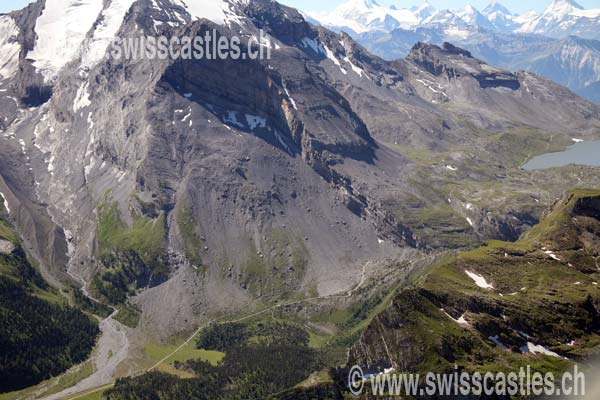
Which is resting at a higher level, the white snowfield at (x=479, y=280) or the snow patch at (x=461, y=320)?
the snow patch at (x=461, y=320)

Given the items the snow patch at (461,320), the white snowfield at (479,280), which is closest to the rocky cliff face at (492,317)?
the snow patch at (461,320)

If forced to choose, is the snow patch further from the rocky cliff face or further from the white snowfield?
the white snowfield

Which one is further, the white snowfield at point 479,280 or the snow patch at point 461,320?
the white snowfield at point 479,280

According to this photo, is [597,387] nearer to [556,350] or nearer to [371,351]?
[556,350]

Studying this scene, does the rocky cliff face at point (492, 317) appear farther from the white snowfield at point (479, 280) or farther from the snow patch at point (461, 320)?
the white snowfield at point (479, 280)

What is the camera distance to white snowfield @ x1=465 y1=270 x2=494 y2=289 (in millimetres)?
158500

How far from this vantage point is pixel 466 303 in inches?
5625

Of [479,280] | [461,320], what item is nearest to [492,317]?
[461,320]

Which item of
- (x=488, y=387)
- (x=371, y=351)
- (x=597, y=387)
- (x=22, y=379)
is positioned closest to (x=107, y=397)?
(x=22, y=379)

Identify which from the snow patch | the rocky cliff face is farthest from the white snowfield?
the snow patch

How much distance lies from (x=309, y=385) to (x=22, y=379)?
329 feet

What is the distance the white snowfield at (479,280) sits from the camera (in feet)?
520

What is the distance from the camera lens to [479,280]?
529ft

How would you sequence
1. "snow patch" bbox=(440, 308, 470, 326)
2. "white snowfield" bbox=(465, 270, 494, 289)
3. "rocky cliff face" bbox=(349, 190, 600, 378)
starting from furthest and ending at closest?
"white snowfield" bbox=(465, 270, 494, 289)
"snow patch" bbox=(440, 308, 470, 326)
"rocky cliff face" bbox=(349, 190, 600, 378)
